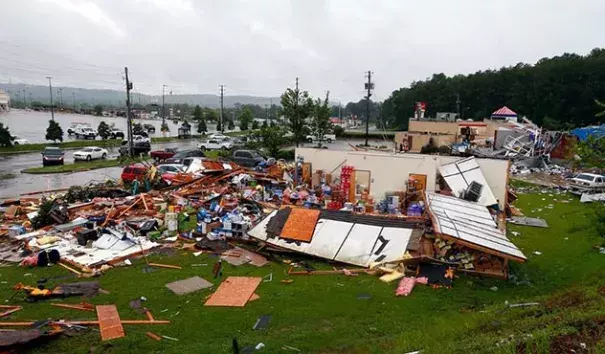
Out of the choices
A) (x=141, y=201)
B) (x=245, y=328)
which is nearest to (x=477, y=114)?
(x=141, y=201)

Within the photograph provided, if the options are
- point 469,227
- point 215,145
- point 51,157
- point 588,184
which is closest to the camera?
point 469,227

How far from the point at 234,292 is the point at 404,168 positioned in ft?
38.6

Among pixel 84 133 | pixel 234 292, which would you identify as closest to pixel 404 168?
pixel 234 292

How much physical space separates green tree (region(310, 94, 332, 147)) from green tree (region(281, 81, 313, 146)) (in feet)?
7.70

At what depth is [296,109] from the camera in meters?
37.5

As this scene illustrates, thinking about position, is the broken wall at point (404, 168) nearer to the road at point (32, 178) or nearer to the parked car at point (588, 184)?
the parked car at point (588, 184)

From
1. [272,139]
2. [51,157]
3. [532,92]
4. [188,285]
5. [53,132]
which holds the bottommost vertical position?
[188,285]

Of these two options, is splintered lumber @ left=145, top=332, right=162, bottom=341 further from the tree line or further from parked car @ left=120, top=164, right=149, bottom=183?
the tree line

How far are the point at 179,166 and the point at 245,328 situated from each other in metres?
18.3

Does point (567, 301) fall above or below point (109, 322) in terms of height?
above

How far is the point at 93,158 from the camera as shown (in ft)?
115

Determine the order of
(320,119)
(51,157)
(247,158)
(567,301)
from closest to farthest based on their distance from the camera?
(567,301), (247,158), (51,157), (320,119)

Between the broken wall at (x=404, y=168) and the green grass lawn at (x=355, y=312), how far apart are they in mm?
6306

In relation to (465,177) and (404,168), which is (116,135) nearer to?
(404,168)
